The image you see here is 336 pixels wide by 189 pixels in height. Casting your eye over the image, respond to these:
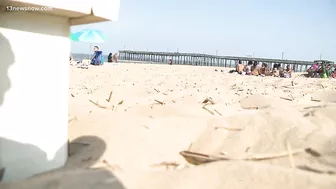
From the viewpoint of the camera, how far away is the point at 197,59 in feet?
152

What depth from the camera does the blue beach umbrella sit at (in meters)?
17.7

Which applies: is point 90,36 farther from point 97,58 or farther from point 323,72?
point 323,72

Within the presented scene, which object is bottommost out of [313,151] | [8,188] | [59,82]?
[8,188]

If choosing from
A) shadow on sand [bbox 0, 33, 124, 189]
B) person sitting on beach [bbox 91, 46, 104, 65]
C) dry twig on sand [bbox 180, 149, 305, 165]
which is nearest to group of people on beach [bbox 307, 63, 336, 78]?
person sitting on beach [bbox 91, 46, 104, 65]

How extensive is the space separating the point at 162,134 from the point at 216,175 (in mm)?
1155

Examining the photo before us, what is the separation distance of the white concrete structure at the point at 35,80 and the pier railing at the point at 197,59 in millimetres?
38691

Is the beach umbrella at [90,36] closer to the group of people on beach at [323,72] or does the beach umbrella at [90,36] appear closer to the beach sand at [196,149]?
the group of people on beach at [323,72]

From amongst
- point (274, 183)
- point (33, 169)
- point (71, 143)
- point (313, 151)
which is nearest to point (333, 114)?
point (313, 151)

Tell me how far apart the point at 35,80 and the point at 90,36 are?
51.7ft

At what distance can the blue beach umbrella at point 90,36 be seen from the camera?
58.1 feet

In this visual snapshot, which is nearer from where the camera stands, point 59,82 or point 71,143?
point 59,82

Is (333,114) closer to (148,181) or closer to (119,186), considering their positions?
(148,181)

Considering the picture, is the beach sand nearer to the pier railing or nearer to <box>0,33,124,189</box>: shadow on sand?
<box>0,33,124,189</box>: shadow on sand

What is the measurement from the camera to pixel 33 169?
291cm
